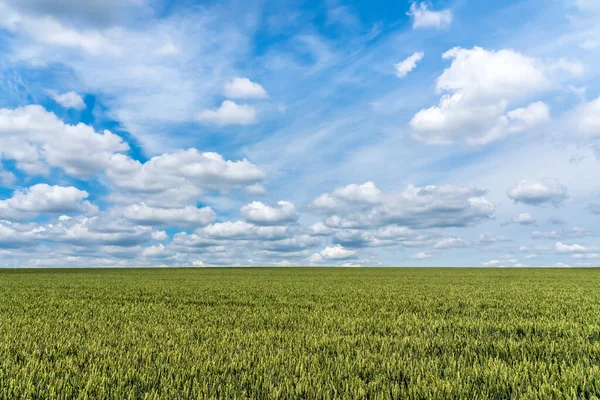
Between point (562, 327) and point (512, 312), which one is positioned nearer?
point (562, 327)

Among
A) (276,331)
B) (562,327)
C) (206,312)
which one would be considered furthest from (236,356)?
(562,327)

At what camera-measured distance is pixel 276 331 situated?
8.67m

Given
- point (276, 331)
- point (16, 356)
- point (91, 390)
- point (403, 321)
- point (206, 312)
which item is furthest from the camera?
point (206, 312)

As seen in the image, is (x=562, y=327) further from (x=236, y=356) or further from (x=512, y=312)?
(x=236, y=356)

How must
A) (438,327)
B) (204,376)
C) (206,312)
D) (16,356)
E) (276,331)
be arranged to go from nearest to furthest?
1. (204,376)
2. (16,356)
3. (276,331)
4. (438,327)
5. (206,312)

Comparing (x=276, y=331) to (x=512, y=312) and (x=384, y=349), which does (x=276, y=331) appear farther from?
(x=512, y=312)

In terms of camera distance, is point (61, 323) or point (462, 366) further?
point (61, 323)

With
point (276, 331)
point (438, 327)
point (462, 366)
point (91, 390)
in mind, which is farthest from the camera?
point (438, 327)

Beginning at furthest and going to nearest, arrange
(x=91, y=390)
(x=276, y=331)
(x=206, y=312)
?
(x=206, y=312)
(x=276, y=331)
(x=91, y=390)

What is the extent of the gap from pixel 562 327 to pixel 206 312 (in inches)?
357

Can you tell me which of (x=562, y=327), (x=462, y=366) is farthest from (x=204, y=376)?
(x=562, y=327)

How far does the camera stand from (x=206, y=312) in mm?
12086

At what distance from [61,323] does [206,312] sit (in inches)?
145

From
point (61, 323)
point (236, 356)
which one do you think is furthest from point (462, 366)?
point (61, 323)
